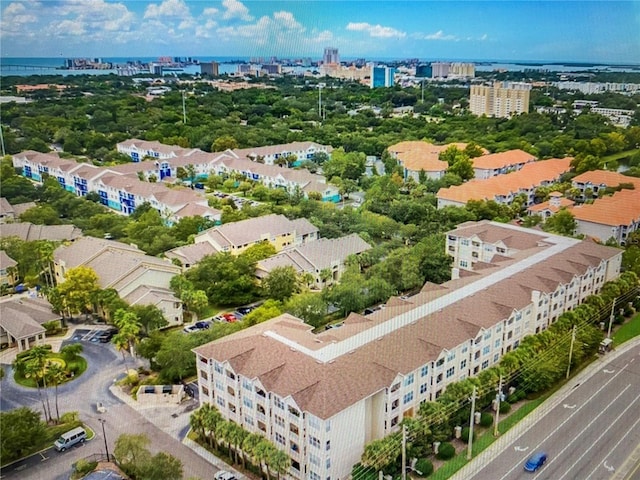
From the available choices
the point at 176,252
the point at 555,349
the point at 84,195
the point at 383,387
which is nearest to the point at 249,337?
the point at 383,387

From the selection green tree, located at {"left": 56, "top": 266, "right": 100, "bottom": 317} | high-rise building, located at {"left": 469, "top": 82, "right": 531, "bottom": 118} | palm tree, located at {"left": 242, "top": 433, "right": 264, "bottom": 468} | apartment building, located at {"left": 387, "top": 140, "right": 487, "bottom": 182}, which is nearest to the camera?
palm tree, located at {"left": 242, "top": 433, "right": 264, "bottom": 468}

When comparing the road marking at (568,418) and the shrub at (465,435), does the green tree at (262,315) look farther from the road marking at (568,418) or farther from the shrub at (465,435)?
the road marking at (568,418)

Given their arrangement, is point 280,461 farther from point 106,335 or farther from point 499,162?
point 499,162

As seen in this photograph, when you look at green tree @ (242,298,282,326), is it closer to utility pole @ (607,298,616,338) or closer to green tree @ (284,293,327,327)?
green tree @ (284,293,327,327)

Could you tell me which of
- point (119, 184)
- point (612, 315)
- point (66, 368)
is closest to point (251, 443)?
point (66, 368)

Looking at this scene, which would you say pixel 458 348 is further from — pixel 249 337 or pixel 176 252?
pixel 176 252

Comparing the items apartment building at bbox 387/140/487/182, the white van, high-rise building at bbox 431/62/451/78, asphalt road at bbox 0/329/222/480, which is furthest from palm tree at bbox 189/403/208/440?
high-rise building at bbox 431/62/451/78
